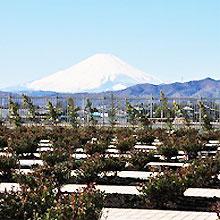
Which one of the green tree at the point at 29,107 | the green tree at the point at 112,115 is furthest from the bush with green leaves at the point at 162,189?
the green tree at the point at 29,107

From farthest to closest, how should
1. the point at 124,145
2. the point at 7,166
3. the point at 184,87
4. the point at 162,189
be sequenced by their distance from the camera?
the point at 184,87, the point at 124,145, the point at 7,166, the point at 162,189

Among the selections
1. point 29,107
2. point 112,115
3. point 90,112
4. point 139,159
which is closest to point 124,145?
point 139,159

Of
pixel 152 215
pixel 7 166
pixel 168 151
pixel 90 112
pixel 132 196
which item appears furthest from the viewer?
pixel 90 112

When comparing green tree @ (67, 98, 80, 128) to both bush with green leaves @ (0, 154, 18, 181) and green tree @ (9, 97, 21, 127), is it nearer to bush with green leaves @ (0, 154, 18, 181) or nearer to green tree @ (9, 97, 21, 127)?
green tree @ (9, 97, 21, 127)

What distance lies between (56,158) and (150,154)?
243 centimetres

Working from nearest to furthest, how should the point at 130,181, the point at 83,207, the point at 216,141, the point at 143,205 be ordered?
the point at 83,207 < the point at 143,205 < the point at 130,181 < the point at 216,141

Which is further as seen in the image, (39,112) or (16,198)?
(39,112)

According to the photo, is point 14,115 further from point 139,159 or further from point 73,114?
point 139,159

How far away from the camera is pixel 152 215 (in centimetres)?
953

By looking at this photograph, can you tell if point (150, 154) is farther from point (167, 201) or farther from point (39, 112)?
point (39, 112)

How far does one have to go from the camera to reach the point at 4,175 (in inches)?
543

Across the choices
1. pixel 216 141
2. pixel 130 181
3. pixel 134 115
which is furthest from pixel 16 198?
pixel 134 115

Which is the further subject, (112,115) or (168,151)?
(112,115)

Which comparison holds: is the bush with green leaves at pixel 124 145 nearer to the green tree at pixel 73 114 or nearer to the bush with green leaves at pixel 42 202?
the bush with green leaves at pixel 42 202
